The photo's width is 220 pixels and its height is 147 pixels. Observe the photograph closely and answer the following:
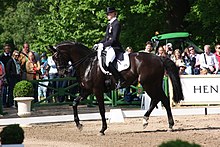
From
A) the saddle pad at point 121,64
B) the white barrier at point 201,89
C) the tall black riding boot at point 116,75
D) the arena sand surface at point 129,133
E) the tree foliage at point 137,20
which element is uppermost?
the tree foliage at point 137,20

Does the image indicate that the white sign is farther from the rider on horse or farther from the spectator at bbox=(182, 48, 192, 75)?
the rider on horse

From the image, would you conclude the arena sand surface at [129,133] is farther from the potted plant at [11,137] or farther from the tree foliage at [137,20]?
the tree foliage at [137,20]

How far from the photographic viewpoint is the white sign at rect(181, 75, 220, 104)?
2230cm

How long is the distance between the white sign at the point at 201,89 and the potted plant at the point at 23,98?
16.0 ft

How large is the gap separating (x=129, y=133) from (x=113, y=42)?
7.33 ft

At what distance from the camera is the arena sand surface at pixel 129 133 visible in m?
15.5

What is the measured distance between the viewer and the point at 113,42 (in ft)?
56.7

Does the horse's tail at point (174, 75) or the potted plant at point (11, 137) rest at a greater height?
the horse's tail at point (174, 75)

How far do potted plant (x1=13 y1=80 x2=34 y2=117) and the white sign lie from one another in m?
4.87

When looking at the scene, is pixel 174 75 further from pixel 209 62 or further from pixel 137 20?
pixel 137 20

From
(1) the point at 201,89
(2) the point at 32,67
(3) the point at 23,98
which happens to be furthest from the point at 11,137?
(2) the point at 32,67

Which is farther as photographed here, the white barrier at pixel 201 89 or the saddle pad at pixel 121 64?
the white barrier at pixel 201 89

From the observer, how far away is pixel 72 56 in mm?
17641

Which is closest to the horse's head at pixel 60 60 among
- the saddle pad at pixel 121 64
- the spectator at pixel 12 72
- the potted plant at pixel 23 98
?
the saddle pad at pixel 121 64
